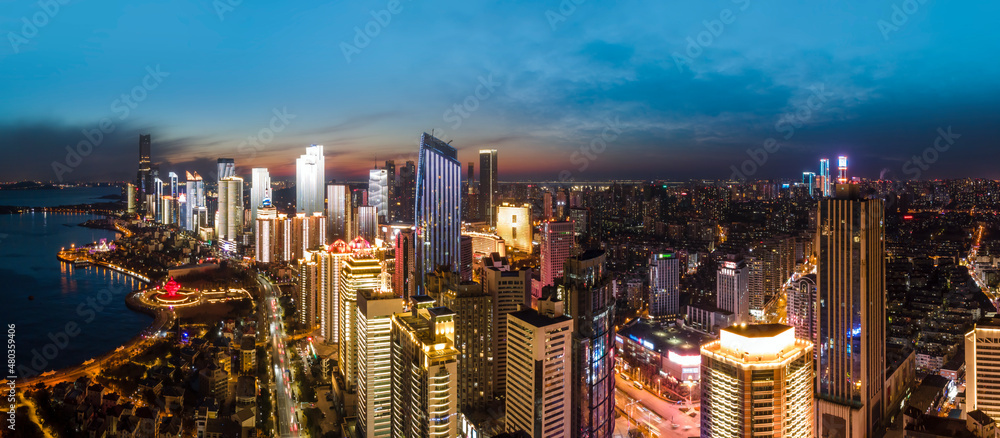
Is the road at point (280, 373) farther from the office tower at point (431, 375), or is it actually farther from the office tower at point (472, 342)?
the office tower at point (431, 375)

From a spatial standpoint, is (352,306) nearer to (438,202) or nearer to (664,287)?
(438,202)

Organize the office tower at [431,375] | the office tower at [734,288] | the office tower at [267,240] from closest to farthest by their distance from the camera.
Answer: the office tower at [431,375]
the office tower at [734,288]
the office tower at [267,240]

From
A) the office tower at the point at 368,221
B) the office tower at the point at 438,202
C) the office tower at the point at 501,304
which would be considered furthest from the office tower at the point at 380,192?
the office tower at the point at 501,304

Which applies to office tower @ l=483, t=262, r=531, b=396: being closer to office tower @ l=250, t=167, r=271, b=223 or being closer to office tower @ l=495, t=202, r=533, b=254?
office tower @ l=495, t=202, r=533, b=254

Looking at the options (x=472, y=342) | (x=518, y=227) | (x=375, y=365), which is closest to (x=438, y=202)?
(x=518, y=227)

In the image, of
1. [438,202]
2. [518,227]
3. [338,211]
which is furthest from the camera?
[338,211]

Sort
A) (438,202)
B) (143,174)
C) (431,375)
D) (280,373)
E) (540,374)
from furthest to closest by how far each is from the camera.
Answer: (143,174), (438,202), (280,373), (540,374), (431,375)

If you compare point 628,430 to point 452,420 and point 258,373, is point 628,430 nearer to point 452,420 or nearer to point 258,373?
point 452,420
